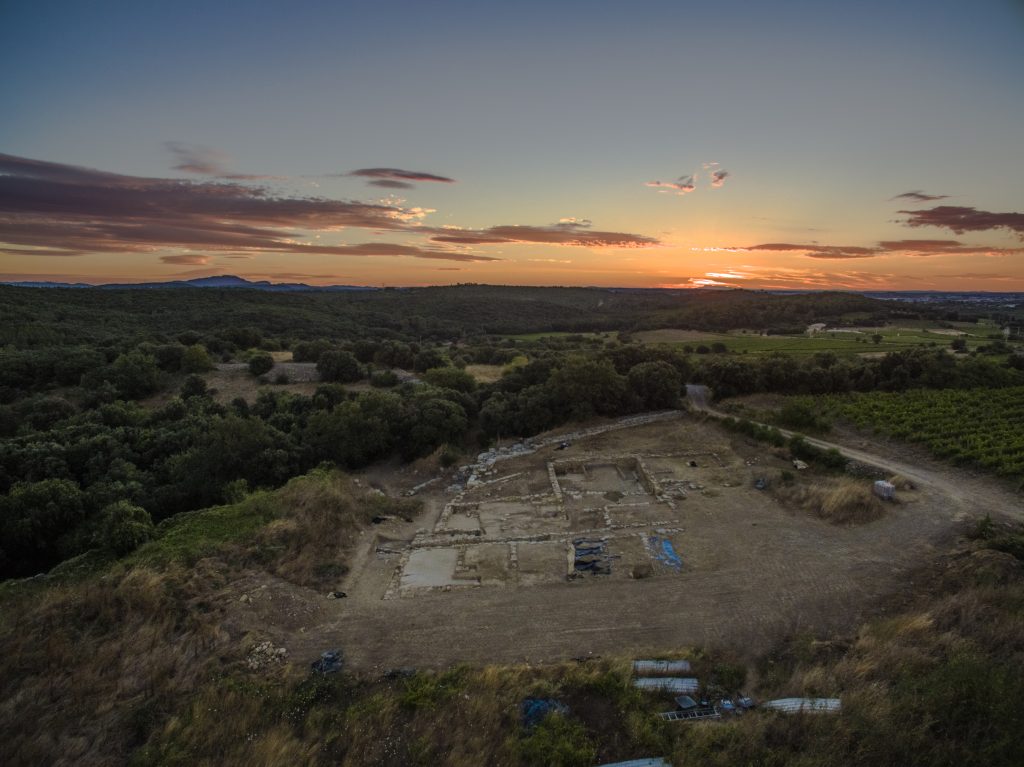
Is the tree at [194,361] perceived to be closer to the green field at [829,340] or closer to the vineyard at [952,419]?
the vineyard at [952,419]

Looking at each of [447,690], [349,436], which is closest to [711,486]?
[447,690]

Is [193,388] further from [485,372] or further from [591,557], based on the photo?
[591,557]

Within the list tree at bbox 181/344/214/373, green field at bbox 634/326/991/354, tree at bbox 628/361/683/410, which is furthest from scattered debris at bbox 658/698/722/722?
green field at bbox 634/326/991/354

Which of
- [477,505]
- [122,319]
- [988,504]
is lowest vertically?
[477,505]

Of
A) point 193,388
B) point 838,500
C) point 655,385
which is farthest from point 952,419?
point 193,388

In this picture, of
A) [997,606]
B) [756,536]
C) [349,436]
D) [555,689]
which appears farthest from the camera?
[349,436]

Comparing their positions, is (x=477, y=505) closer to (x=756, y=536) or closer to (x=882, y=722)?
(x=756, y=536)
